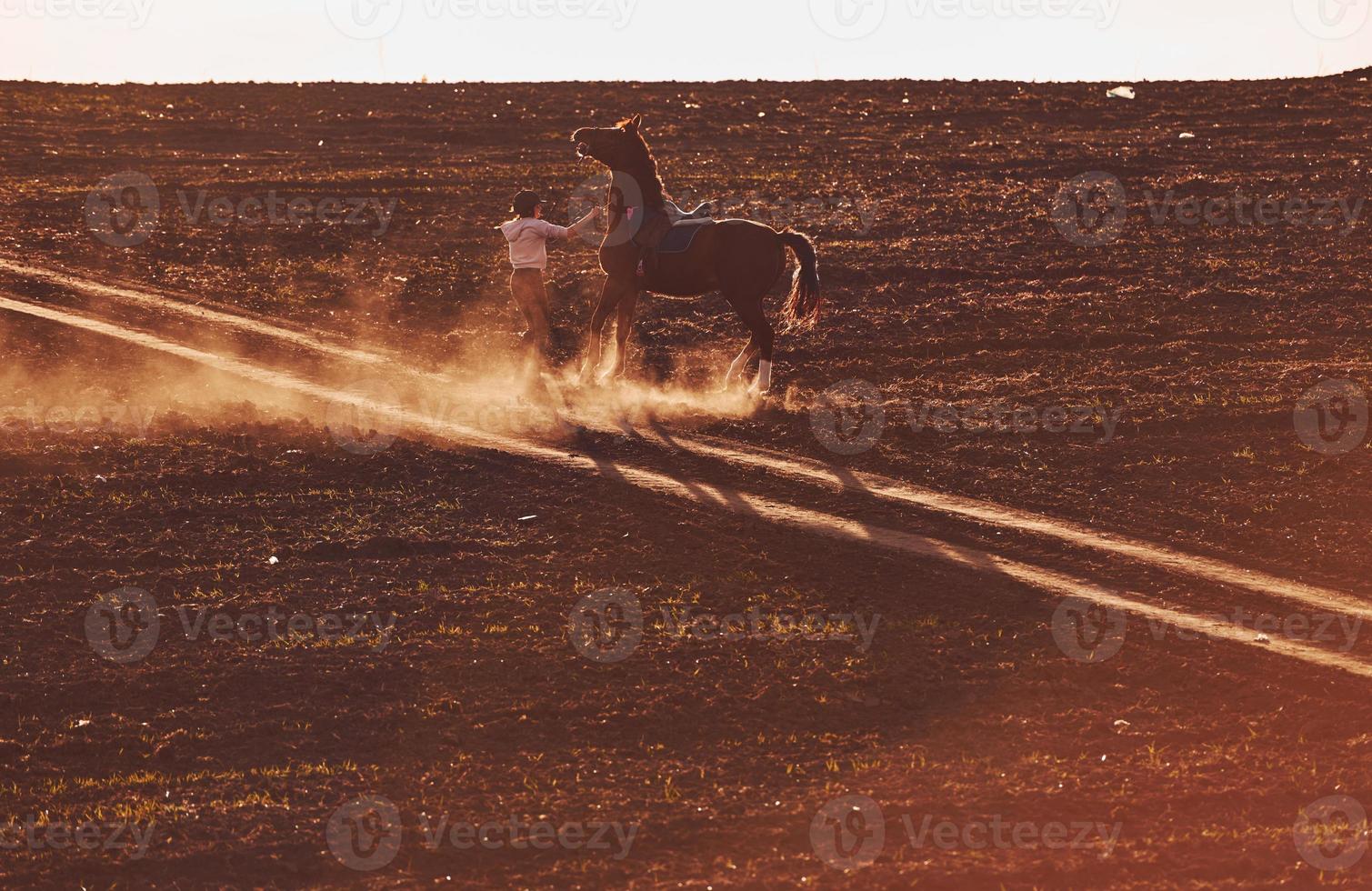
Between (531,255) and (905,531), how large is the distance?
6925 millimetres

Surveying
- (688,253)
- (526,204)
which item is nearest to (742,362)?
(688,253)

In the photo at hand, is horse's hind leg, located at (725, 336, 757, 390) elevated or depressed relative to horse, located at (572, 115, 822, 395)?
depressed

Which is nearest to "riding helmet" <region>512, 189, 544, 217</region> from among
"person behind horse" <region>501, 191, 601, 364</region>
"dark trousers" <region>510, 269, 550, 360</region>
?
"person behind horse" <region>501, 191, 601, 364</region>

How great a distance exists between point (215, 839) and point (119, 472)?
781 centimetres

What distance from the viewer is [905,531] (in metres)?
14.1

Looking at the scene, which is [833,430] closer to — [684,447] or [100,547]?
[684,447]

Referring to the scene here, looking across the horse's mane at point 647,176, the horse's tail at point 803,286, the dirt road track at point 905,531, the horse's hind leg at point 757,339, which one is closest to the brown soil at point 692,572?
the dirt road track at point 905,531

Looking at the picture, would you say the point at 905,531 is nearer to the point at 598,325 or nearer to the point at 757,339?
the point at 757,339

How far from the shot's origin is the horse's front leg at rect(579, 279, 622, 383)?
1761cm

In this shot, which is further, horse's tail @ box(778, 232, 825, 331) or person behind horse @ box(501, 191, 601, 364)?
person behind horse @ box(501, 191, 601, 364)

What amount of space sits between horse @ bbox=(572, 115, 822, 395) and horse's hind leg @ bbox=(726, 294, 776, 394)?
0.06 ft

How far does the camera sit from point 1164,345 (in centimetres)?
2053

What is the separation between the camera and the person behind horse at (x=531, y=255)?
18125 millimetres

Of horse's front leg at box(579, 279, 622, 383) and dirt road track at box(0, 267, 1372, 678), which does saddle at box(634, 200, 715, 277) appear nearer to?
horse's front leg at box(579, 279, 622, 383)
